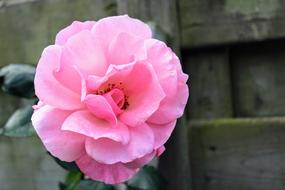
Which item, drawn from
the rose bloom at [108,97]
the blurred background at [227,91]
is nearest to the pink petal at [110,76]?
the rose bloom at [108,97]

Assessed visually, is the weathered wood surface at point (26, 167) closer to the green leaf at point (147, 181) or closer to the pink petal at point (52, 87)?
the green leaf at point (147, 181)

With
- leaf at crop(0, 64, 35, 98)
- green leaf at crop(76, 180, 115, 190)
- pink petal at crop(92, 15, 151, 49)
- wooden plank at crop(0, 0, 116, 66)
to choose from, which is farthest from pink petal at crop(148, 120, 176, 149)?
wooden plank at crop(0, 0, 116, 66)

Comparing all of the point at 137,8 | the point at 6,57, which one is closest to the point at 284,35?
the point at 137,8

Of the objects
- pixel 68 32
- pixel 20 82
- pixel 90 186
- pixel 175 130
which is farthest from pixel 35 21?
pixel 68 32

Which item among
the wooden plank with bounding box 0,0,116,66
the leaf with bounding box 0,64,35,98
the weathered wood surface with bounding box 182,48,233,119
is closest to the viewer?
the leaf with bounding box 0,64,35,98

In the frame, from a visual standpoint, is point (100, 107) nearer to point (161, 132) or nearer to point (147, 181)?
point (161, 132)

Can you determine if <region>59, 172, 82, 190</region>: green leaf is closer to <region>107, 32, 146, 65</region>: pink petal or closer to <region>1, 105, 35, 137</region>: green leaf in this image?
<region>1, 105, 35, 137</region>: green leaf
